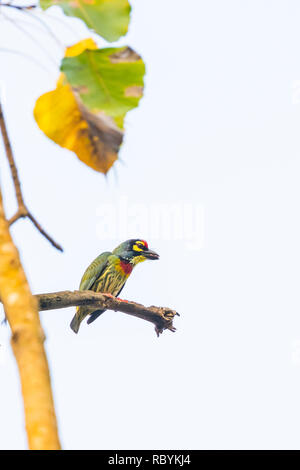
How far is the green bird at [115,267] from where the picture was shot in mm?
7012

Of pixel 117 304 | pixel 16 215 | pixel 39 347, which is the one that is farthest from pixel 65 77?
pixel 117 304

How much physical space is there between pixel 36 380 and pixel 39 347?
64 millimetres

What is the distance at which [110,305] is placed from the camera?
3.82 m

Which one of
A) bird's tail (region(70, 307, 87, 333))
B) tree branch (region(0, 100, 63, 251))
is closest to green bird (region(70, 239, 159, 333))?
bird's tail (region(70, 307, 87, 333))

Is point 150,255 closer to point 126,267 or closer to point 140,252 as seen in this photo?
point 140,252

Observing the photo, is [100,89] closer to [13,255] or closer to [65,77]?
[65,77]

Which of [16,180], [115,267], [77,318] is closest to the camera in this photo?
[16,180]

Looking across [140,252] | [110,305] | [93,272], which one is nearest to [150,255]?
[140,252]

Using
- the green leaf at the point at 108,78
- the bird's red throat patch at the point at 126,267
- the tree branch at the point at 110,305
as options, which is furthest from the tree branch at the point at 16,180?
the bird's red throat patch at the point at 126,267

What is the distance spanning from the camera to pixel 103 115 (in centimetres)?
157

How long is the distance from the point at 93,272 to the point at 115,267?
0.86 ft

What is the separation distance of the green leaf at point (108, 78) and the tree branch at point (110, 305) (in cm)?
138

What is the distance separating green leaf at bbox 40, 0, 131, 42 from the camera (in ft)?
4.96

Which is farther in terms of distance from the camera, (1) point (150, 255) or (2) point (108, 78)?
(1) point (150, 255)
